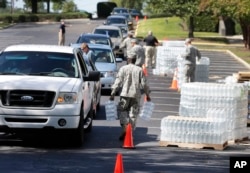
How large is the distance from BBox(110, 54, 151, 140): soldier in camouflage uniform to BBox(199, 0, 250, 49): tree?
23266mm

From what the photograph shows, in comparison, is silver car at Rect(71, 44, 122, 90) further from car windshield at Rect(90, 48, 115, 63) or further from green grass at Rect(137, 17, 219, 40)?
green grass at Rect(137, 17, 219, 40)

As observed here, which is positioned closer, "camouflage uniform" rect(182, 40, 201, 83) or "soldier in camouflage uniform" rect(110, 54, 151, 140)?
"soldier in camouflage uniform" rect(110, 54, 151, 140)

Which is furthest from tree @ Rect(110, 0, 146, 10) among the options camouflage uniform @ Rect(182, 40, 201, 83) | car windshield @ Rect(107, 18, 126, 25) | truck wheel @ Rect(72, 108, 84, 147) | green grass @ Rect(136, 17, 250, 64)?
truck wheel @ Rect(72, 108, 84, 147)

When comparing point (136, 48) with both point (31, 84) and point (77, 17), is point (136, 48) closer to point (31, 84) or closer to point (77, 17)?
point (31, 84)

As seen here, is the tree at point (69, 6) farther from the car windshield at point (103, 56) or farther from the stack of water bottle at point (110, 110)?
the stack of water bottle at point (110, 110)

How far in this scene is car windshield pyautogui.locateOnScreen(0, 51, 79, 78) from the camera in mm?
15570

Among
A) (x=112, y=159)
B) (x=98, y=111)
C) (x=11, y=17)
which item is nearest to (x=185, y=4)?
(x=11, y=17)

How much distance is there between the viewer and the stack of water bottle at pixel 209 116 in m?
15.9

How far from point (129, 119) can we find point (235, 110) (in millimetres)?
2429

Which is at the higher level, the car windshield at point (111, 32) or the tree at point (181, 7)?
the tree at point (181, 7)

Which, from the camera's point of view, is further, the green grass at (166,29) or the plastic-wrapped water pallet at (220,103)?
the green grass at (166,29)

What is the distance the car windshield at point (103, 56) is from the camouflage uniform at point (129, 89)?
10.2 metres

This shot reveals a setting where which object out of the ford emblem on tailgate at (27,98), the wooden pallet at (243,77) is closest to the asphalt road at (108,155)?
the ford emblem on tailgate at (27,98)

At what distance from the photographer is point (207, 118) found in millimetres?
16547
